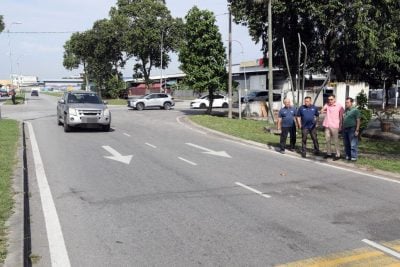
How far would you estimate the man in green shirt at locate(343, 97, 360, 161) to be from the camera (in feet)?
41.7

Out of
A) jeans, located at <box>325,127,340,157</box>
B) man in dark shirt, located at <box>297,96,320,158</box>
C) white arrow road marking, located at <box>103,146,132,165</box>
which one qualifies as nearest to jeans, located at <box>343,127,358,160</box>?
jeans, located at <box>325,127,340,157</box>

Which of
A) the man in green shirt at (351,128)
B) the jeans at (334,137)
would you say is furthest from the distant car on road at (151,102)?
the man in green shirt at (351,128)

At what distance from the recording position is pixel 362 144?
17203 millimetres

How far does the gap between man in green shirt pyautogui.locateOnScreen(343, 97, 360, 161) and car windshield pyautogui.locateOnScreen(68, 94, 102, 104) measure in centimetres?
1182

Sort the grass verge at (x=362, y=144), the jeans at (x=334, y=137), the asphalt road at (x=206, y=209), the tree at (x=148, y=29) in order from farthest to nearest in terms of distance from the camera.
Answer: the tree at (x=148, y=29)
the jeans at (x=334, y=137)
the grass verge at (x=362, y=144)
the asphalt road at (x=206, y=209)

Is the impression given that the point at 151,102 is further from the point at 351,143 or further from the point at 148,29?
the point at 351,143

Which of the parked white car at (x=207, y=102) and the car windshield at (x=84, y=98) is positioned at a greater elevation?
the car windshield at (x=84, y=98)

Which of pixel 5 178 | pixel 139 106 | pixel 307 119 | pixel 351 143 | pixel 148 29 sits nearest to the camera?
pixel 5 178

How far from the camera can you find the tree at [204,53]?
31312 millimetres

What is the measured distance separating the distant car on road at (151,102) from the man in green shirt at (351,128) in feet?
95.3

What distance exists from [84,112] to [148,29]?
41598 mm

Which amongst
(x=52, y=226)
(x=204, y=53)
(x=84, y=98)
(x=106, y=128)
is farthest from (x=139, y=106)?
(x=52, y=226)

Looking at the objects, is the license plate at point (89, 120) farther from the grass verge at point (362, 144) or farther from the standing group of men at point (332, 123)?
the standing group of men at point (332, 123)

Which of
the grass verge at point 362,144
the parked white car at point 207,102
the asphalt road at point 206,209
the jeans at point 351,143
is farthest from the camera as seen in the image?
the parked white car at point 207,102
